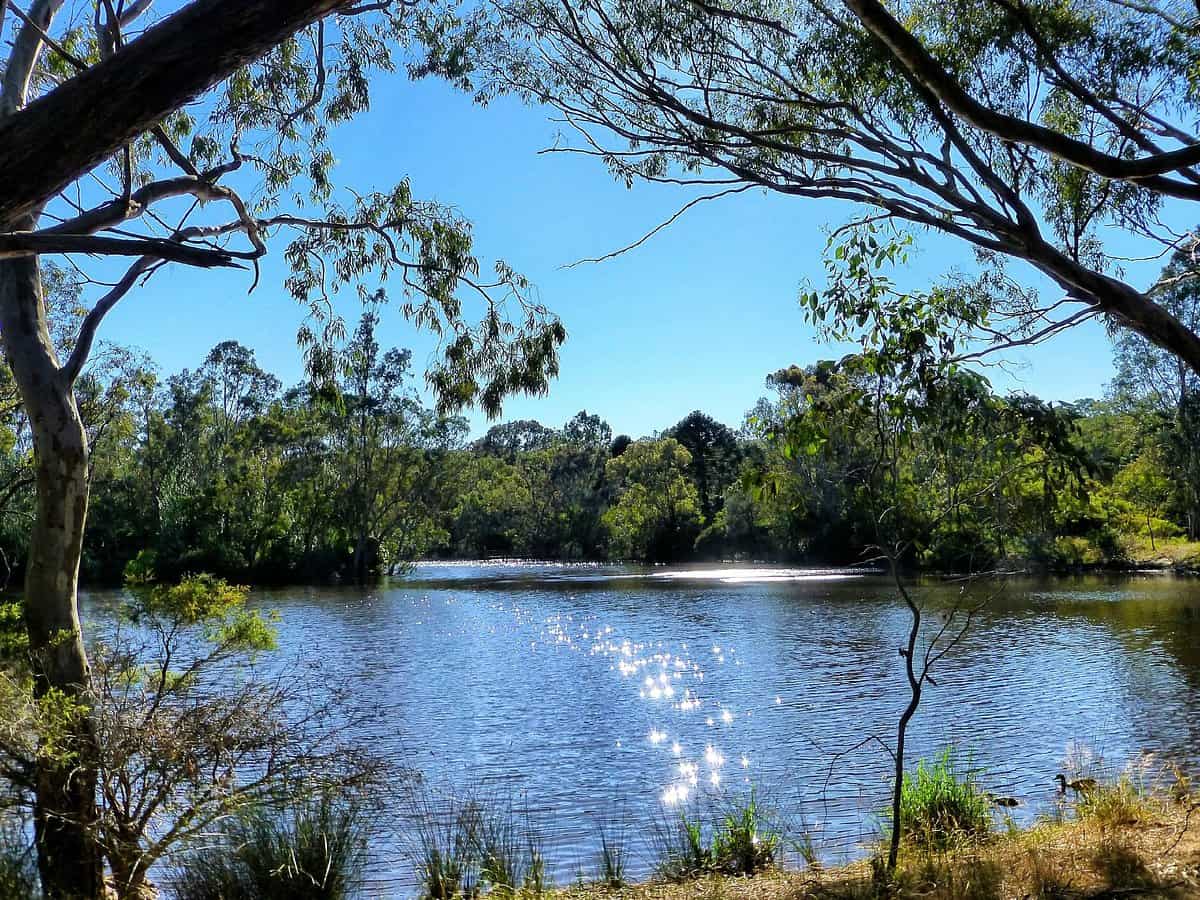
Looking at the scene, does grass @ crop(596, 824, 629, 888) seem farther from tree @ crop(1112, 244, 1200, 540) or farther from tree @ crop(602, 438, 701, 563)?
tree @ crop(602, 438, 701, 563)

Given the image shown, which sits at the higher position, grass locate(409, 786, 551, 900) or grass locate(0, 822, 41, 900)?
grass locate(0, 822, 41, 900)

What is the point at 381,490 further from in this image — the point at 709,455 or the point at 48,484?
the point at 48,484

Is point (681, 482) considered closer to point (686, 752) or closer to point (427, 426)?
point (427, 426)

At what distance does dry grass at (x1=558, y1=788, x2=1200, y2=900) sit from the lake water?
1.50 meters

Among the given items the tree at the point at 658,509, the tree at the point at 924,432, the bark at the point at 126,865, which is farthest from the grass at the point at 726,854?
the tree at the point at 658,509

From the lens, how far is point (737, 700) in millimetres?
13234

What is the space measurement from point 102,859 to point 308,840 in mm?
1095

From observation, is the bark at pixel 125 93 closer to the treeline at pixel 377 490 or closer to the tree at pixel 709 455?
the treeline at pixel 377 490

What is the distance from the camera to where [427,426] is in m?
44.8

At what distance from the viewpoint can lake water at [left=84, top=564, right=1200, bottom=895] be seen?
28.1 feet

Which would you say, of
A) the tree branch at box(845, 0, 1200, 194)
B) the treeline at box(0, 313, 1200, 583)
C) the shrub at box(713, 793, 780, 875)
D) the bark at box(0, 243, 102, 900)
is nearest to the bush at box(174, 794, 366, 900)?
the bark at box(0, 243, 102, 900)

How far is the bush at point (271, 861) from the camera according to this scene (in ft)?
16.1

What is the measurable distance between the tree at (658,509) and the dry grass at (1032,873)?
171ft

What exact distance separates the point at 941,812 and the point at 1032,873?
6.21ft
